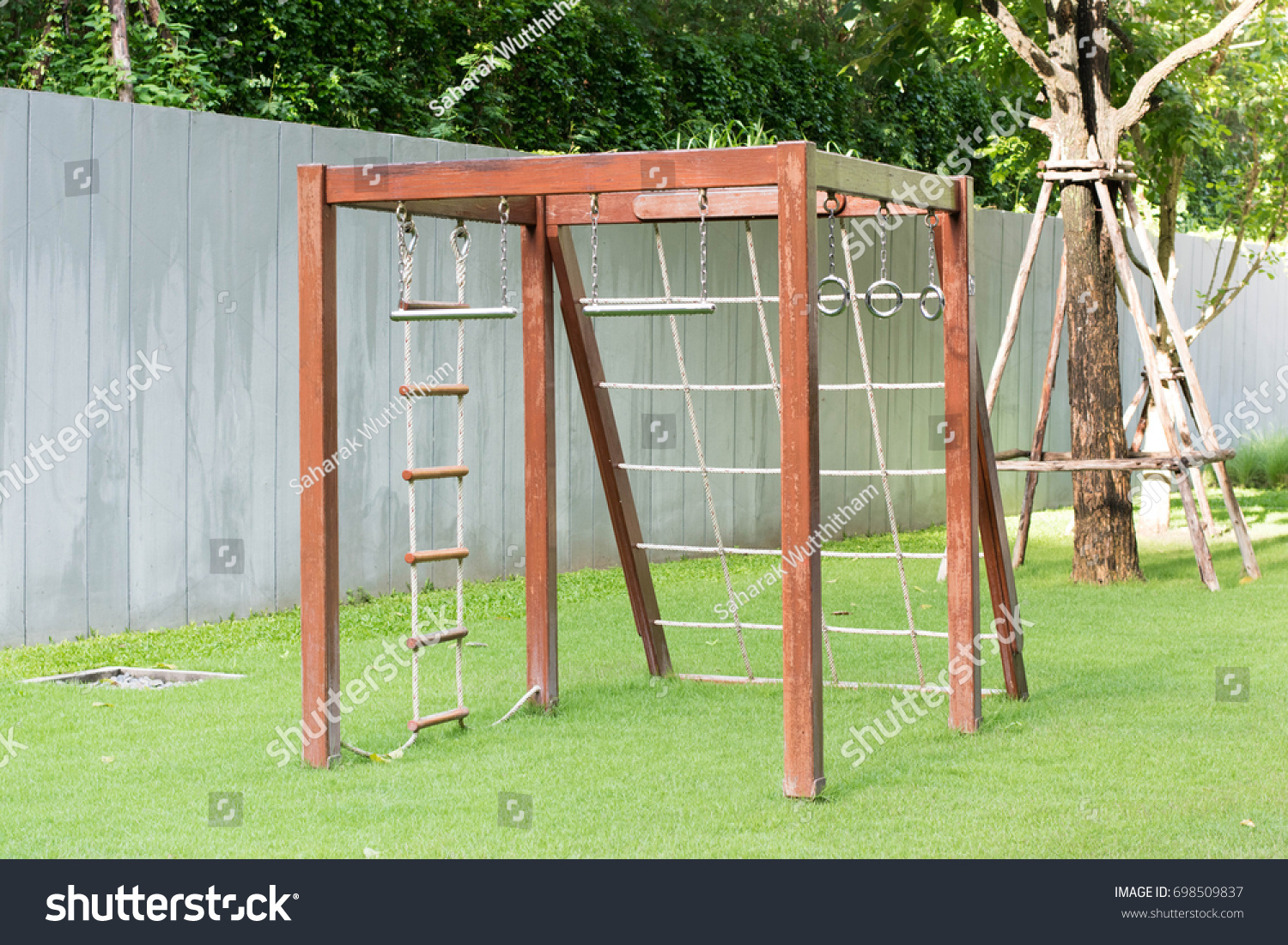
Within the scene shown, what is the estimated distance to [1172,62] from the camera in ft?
24.8

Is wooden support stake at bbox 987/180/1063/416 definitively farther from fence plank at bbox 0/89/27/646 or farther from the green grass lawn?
fence plank at bbox 0/89/27/646

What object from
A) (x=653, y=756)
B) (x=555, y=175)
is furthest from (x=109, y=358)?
(x=653, y=756)

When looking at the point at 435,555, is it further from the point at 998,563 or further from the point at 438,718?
the point at 998,563

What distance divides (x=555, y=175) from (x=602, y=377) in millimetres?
1300

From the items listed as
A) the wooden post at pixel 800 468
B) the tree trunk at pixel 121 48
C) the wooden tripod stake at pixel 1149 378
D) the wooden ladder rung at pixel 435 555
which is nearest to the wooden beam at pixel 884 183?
the wooden post at pixel 800 468

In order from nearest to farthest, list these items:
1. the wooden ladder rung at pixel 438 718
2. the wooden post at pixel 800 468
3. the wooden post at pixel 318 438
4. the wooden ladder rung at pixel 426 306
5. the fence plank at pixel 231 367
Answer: the wooden post at pixel 800 468 < the wooden post at pixel 318 438 < the wooden ladder rung at pixel 426 306 < the wooden ladder rung at pixel 438 718 < the fence plank at pixel 231 367

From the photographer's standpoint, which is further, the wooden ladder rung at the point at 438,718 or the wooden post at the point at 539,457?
the wooden post at the point at 539,457

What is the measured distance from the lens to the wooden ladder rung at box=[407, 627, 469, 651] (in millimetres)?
4488

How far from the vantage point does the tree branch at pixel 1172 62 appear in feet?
24.6

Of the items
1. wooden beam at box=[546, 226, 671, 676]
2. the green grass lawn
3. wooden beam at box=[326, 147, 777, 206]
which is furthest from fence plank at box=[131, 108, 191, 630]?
wooden beam at box=[326, 147, 777, 206]

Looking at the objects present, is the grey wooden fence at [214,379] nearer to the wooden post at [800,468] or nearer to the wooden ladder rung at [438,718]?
the wooden ladder rung at [438,718]

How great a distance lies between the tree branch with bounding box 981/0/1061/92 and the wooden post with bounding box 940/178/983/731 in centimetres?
339

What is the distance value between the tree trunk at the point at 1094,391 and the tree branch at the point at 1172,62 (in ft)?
1.35
